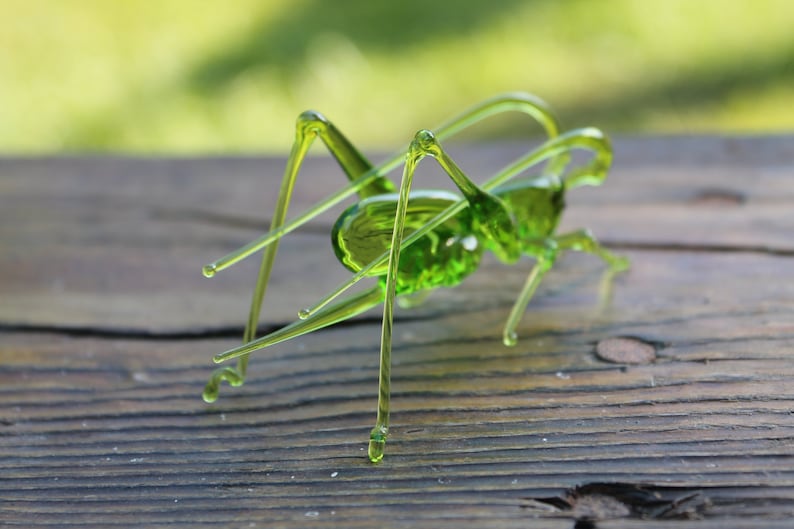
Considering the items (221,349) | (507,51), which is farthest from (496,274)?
(507,51)

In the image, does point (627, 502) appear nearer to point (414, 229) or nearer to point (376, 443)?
point (376, 443)

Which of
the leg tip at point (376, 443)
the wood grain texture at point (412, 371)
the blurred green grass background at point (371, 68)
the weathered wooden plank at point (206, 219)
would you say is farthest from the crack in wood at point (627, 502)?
the blurred green grass background at point (371, 68)

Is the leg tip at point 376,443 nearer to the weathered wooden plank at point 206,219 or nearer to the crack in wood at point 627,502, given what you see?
the crack in wood at point 627,502

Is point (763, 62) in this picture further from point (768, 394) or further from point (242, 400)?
point (242, 400)

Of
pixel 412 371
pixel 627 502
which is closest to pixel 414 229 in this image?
pixel 412 371

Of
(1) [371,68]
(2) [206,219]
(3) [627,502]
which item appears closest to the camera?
(3) [627,502]

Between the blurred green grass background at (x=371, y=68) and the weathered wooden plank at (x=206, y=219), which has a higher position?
the blurred green grass background at (x=371, y=68)
